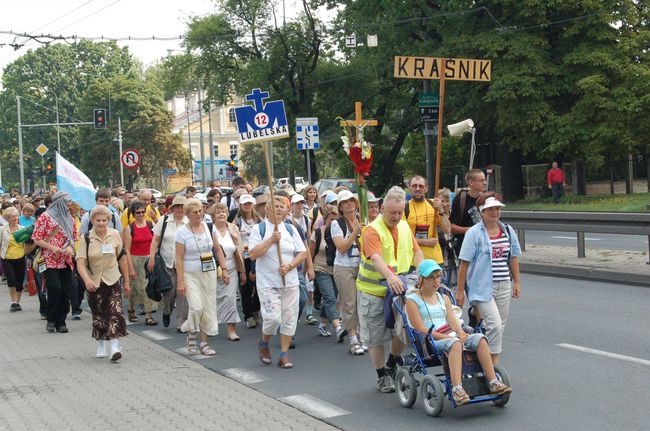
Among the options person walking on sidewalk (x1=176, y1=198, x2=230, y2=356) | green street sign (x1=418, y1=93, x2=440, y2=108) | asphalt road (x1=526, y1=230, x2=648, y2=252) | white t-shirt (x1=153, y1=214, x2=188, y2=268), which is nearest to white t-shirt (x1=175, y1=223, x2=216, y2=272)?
person walking on sidewalk (x1=176, y1=198, x2=230, y2=356)

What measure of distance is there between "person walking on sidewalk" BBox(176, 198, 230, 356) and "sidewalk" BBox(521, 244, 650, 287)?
22.7 ft

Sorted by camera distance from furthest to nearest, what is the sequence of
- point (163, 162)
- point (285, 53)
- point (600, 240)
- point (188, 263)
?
point (163, 162)
point (285, 53)
point (600, 240)
point (188, 263)

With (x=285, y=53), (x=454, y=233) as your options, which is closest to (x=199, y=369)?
(x=454, y=233)

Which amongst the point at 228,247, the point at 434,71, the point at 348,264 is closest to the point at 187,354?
the point at 228,247

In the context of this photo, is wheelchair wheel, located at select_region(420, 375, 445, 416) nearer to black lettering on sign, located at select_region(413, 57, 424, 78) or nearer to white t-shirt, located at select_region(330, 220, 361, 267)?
white t-shirt, located at select_region(330, 220, 361, 267)

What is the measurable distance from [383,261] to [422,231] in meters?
2.36

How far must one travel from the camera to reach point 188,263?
32.2 ft

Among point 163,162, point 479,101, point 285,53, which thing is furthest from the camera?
point 163,162

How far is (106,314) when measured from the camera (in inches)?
383

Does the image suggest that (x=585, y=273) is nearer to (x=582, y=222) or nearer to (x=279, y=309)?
(x=582, y=222)

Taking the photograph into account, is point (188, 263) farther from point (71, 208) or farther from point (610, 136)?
point (610, 136)

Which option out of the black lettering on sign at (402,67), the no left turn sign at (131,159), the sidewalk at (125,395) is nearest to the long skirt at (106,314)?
the sidewalk at (125,395)

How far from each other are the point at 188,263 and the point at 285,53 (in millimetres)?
34688

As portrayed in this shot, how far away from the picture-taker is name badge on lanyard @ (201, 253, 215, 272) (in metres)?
9.84
